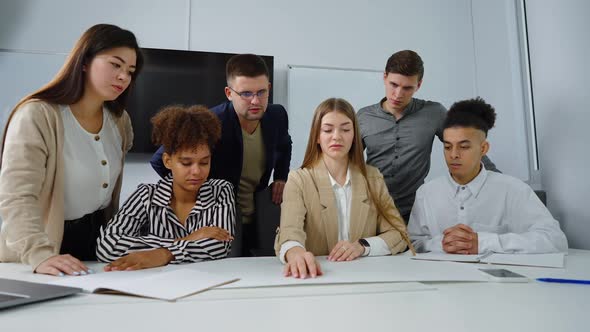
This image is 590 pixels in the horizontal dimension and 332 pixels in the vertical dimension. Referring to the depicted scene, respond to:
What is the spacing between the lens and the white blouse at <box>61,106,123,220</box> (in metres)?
1.25

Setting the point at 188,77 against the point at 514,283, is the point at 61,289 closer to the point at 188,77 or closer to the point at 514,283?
the point at 514,283

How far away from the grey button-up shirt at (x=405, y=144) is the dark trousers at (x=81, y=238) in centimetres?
119

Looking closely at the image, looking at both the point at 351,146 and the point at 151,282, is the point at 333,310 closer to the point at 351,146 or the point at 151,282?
the point at 151,282

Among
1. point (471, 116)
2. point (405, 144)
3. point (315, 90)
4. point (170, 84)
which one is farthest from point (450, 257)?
point (170, 84)

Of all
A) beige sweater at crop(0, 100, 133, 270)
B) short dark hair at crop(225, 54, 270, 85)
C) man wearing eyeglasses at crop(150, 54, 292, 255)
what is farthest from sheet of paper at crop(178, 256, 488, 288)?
short dark hair at crop(225, 54, 270, 85)

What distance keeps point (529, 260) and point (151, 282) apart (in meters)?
0.99

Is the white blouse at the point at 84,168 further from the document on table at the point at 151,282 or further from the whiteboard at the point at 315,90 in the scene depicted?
the whiteboard at the point at 315,90

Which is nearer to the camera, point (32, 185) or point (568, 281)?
point (568, 281)

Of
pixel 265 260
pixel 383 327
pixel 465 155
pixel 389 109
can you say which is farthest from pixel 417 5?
pixel 383 327

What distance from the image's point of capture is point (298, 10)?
299 cm

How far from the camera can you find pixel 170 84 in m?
2.71

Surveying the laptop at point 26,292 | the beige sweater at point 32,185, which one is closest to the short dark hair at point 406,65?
the beige sweater at point 32,185

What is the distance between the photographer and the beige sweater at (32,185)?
3.37 ft

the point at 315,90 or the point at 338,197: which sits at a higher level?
the point at 315,90
